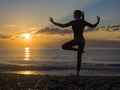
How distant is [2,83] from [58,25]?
3037 mm

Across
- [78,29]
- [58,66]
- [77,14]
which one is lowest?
[58,66]

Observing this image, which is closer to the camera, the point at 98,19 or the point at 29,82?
the point at 29,82

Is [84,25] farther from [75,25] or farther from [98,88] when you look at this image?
[98,88]

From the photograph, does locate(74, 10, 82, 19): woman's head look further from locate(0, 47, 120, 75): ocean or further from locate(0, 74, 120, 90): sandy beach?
locate(0, 47, 120, 75): ocean

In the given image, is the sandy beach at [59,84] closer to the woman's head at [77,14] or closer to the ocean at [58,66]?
the woman's head at [77,14]

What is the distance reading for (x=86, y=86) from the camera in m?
13.1

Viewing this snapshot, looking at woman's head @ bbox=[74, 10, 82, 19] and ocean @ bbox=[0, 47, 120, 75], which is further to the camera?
ocean @ bbox=[0, 47, 120, 75]

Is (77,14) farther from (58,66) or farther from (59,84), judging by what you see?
(58,66)

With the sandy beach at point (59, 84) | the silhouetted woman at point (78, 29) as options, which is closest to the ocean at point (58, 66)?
the silhouetted woman at point (78, 29)

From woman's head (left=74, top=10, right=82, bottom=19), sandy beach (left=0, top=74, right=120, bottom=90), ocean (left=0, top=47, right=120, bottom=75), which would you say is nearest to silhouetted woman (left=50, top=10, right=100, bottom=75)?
woman's head (left=74, top=10, right=82, bottom=19)

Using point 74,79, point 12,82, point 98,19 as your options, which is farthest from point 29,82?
point 98,19

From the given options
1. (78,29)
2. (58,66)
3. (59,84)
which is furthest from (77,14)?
(58,66)

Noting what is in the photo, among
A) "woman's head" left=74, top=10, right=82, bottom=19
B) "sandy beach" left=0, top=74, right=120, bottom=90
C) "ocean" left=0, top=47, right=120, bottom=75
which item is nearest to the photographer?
"sandy beach" left=0, top=74, right=120, bottom=90

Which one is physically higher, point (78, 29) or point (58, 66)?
point (78, 29)
